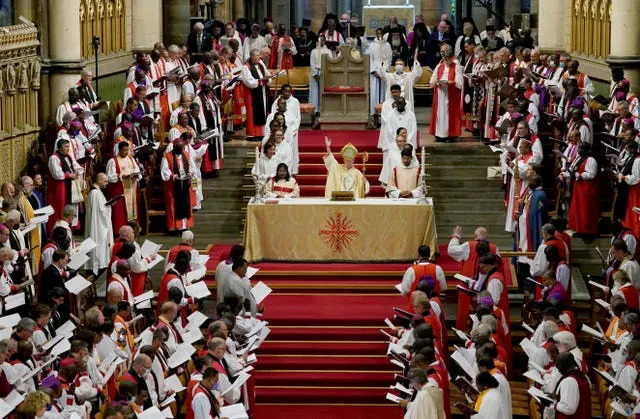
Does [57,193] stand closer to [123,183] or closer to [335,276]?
[123,183]

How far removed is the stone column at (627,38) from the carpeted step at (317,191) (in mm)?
4052

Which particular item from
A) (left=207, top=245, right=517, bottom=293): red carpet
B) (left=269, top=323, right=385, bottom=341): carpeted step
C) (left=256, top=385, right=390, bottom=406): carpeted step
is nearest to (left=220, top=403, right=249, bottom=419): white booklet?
(left=256, top=385, right=390, bottom=406): carpeted step

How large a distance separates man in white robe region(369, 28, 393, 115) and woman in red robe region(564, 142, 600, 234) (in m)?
5.68

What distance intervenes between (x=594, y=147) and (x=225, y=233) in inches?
208

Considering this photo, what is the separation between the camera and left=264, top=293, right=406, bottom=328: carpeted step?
2198 cm

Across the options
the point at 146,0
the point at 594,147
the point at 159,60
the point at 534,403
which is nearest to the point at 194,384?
the point at 534,403

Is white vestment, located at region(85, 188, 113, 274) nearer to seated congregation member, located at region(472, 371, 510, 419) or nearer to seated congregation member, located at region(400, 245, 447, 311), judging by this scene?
seated congregation member, located at region(400, 245, 447, 311)

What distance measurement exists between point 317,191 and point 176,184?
2.21 meters

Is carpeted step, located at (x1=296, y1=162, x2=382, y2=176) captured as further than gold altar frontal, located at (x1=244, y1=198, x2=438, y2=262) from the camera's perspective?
Yes

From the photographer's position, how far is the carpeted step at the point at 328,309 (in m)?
22.0

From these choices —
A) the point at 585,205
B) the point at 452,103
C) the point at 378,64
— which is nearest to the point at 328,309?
the point at 585,205

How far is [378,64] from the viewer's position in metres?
30.3

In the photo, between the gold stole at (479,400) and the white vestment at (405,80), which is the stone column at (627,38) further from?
the gold stole at (479,400)

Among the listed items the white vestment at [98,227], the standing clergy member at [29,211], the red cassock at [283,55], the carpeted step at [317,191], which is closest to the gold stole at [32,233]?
the standing clergy member at [29,211]
